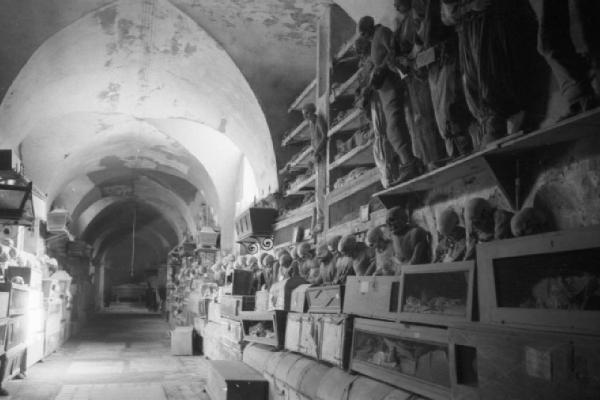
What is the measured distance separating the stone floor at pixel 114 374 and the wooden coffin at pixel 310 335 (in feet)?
9.92

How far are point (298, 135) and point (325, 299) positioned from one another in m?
4.87

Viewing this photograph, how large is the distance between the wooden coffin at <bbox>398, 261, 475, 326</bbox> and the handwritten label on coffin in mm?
699

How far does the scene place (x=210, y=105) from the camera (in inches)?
488

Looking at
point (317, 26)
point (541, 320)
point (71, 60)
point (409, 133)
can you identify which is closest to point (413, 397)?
point (541, 320)

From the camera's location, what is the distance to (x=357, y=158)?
7.49 m

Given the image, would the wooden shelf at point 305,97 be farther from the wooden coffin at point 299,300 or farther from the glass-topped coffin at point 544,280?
the glass-topped coffin at point 544,280

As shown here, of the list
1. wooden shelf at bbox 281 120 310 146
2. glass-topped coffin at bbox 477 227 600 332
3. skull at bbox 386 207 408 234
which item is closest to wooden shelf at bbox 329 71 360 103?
wooden shelf at bbox 281 120 310 146

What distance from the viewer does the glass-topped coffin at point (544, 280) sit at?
2838 mm

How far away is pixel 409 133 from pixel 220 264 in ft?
34.5

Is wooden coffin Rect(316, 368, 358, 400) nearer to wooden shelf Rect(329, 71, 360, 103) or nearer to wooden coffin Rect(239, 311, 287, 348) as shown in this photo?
wooden coffin Rect(239, 311, 287, 348)

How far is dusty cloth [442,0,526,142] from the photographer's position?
3930mm

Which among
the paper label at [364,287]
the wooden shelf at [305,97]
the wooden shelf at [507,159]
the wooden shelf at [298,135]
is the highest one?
the wooden shelf at [305,97]

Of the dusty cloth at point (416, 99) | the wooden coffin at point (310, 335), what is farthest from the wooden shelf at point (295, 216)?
the dusty cloth at point (416, 99)

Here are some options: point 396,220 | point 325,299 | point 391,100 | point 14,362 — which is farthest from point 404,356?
point 14,362
